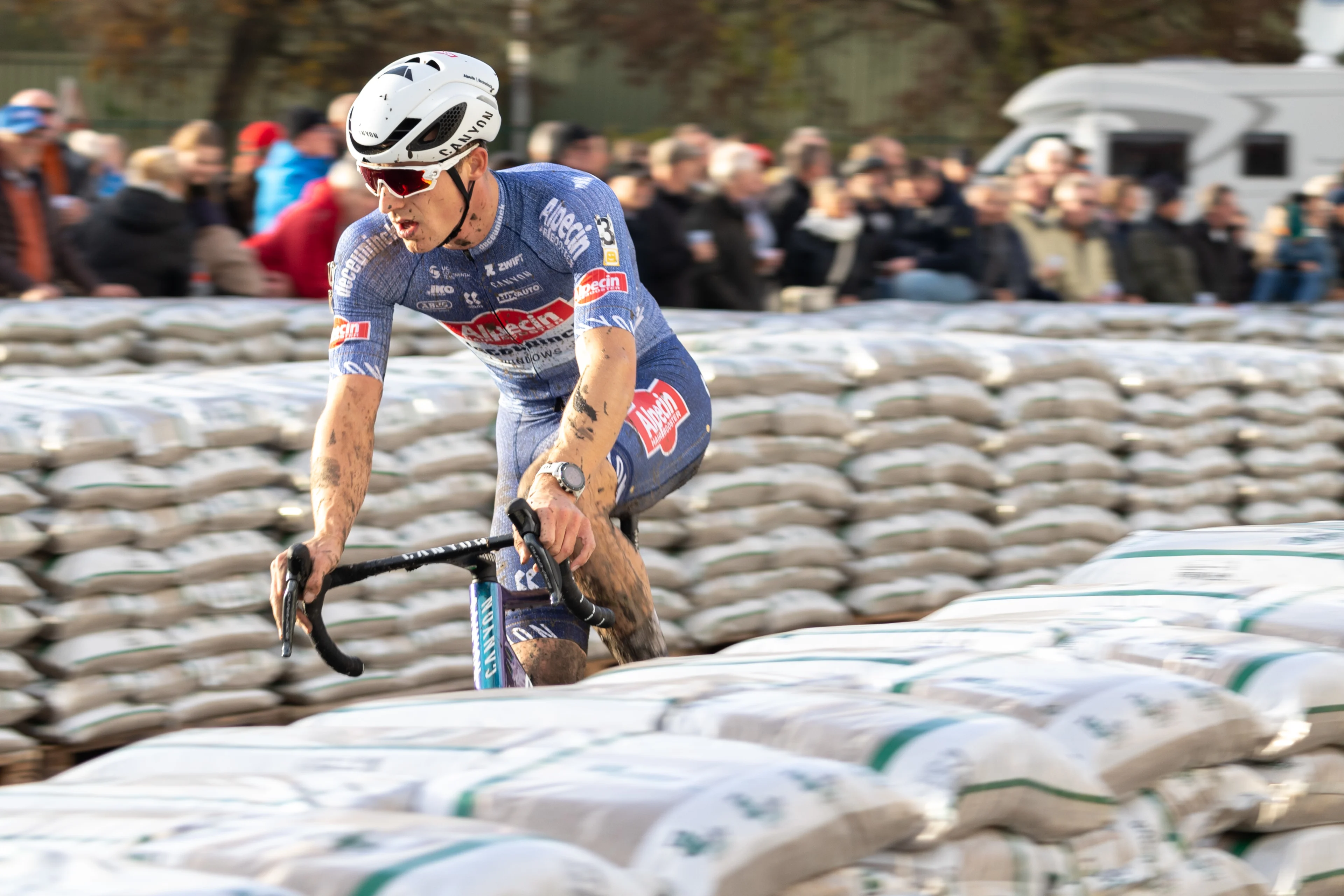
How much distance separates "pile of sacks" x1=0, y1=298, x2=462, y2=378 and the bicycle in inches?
187

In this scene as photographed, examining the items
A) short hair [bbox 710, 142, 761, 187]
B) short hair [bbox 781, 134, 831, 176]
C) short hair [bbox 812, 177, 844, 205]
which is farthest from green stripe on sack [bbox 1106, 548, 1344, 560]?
short hair [bbox 781, 134, 831, 176]

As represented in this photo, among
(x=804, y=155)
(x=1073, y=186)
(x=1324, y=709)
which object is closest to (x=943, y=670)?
(x=1324, y=709)

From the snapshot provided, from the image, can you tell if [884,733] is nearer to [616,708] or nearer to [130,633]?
[616,708]

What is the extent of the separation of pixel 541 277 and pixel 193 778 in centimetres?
163

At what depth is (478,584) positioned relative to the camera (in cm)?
373

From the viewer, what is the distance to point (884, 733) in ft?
8.42

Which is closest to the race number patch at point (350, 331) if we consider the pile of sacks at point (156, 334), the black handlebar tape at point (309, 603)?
the black handlebar tape at point (309, 603)

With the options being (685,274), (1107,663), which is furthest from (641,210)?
(1107,663)

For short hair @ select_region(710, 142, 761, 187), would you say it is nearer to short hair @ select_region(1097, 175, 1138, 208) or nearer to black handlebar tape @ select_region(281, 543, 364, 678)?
short hair @ select_region(1097, 175, 1138, 208)

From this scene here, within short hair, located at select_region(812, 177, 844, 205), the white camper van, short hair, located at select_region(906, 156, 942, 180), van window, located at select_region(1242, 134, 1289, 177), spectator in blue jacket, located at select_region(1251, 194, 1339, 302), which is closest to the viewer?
short hair, located at select_region(812, 177, 844, 205)

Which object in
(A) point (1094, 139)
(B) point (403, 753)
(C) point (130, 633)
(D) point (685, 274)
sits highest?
(A) point (1094, 139)

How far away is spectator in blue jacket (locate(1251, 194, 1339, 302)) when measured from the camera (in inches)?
583

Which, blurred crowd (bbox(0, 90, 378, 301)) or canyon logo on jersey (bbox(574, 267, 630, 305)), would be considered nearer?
A: canyon logo on jersey (bbox(574, 267, 630, 305))

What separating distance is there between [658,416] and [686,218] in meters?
5.62
